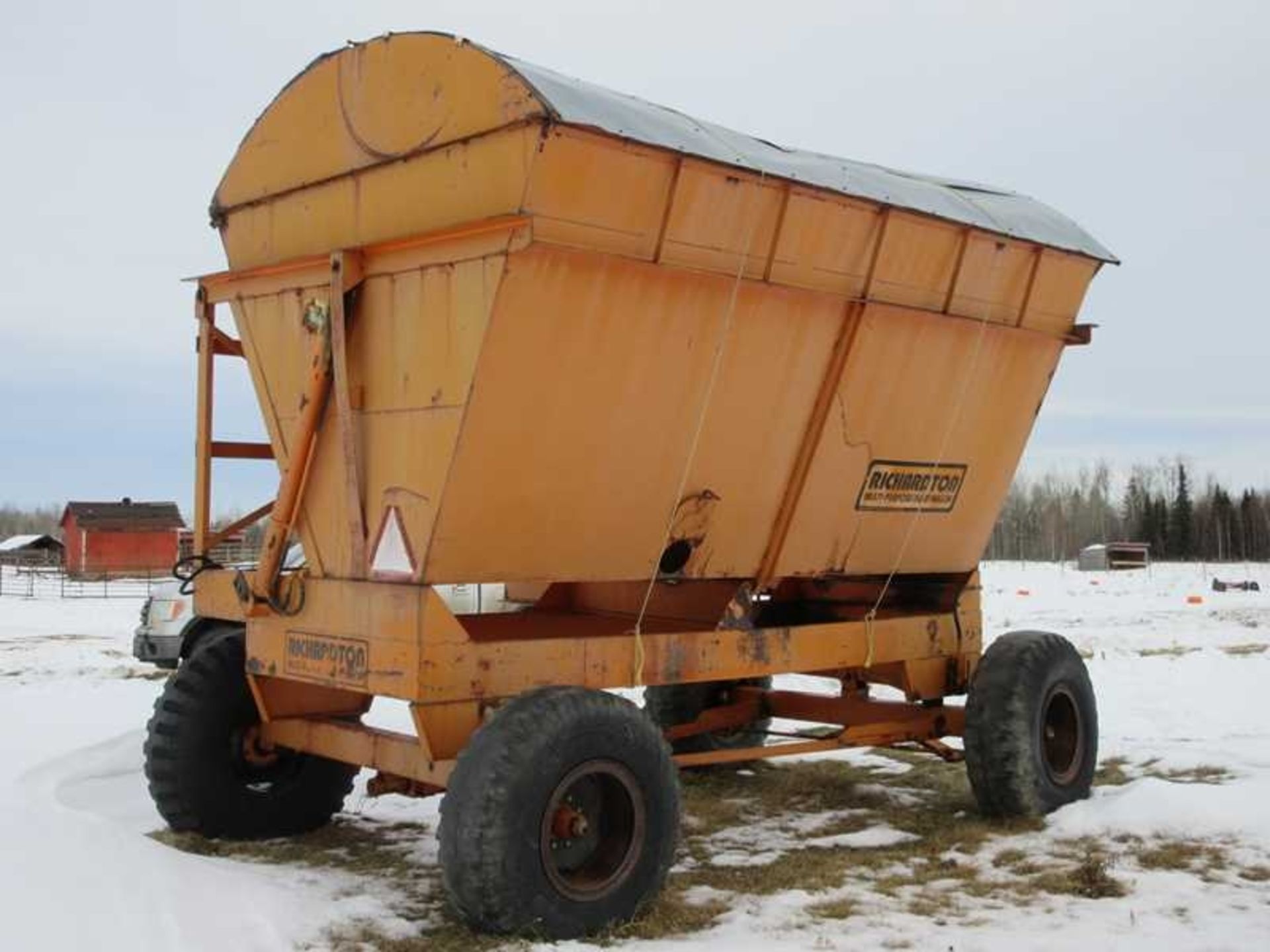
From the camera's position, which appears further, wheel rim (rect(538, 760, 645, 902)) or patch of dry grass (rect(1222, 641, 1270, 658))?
patch of dry grass (rect(1222, 641, 1270, 658))

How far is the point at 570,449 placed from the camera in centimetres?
598

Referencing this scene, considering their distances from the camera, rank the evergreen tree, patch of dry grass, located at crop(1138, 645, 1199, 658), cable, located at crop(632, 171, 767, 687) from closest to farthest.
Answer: cable, located at crop(632, 171, 767, 687) → patch of dry grass, located at crop(1138, 645, 1199, 658) → the evergreen tree

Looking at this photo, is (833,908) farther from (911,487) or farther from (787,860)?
(911,487)

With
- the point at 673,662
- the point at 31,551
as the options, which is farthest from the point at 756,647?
the point at 31,551

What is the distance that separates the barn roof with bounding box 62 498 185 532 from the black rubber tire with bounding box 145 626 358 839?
48001 millimetres

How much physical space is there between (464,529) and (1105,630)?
19.0 m

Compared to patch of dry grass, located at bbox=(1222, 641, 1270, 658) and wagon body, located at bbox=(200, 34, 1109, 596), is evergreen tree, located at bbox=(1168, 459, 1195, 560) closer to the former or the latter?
patch of dry grass, located at bbox=(1222, 641, 1270, 658)

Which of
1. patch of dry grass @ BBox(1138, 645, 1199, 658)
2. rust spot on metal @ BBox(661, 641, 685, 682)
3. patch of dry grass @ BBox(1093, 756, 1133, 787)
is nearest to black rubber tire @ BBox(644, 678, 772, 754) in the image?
patch of dry grass @ BBox(1093, 756, 1133, 787)

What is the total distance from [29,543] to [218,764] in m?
60.5

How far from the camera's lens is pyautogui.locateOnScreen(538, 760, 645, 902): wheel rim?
17.7 ft

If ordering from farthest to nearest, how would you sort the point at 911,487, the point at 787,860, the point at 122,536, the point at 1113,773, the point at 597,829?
1. the point at 122,536
2. the point at 1113,773
3. the point at 911,487
4. the point at 787,860
5. the point at 597,829

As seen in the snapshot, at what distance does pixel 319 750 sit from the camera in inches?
259

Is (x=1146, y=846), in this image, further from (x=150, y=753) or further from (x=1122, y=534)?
(x=1122, y=534)

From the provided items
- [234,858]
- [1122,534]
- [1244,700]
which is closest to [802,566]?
[234,858]
